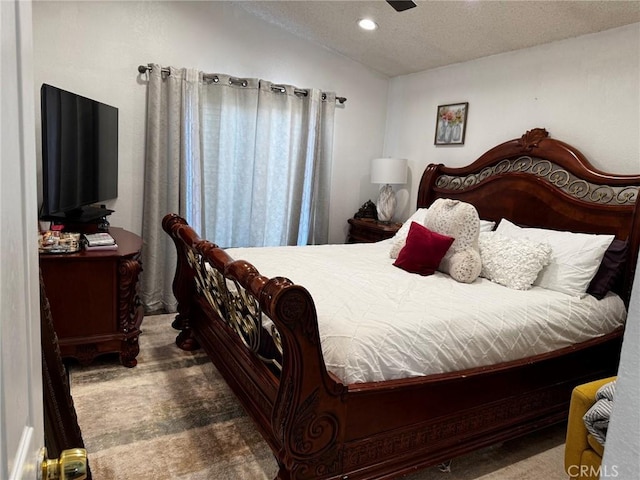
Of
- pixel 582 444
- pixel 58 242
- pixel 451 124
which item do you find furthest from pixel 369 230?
pixel 582 444

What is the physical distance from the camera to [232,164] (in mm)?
3984

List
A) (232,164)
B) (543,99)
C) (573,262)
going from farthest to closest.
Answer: (232,164), (543,99), (573,262)

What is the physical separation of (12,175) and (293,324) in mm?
1082

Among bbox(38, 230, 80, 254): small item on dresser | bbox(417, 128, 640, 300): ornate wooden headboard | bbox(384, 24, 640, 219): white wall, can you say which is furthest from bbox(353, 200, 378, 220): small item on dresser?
bbox(38, 230, 80, 254): small item on dresser

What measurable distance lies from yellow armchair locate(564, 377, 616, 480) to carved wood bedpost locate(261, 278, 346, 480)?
0.88m

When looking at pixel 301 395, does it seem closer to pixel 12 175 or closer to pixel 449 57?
pixel 12 175

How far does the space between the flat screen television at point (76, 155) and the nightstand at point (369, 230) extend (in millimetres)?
2253

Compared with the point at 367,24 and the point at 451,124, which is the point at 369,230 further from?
the point at 367,24

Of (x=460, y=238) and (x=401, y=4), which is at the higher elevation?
(x=401, y=4)

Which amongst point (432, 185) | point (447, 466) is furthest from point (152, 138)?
point (447, 466)

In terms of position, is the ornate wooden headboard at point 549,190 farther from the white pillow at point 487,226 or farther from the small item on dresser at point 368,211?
the small item on dresser at point 368,211

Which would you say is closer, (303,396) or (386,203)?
(303,396)

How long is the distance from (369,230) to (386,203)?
32cm

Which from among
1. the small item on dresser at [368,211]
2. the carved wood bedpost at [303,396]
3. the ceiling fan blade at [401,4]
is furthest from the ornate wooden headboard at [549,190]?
the carved wood bedpost at [303,396]
